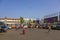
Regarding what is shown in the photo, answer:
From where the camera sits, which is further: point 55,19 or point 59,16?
point 55,19

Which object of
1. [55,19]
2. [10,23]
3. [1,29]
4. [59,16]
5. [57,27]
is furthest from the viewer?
[10,23]

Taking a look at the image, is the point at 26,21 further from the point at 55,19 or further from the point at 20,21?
the point at 55,19

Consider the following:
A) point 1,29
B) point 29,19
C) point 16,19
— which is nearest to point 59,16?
point 1,29

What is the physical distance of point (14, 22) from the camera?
449ft

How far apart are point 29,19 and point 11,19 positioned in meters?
13.4

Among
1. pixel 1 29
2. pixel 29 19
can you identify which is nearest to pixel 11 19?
pixel 29 19

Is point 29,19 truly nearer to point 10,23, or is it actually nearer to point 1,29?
point 10,23

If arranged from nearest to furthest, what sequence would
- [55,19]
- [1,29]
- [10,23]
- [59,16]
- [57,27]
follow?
1. [1,29]
2. [57,27]
3. [59,16]
4. [55,19]
5. [10,23]

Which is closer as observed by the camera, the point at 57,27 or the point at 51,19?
the point at 57,27

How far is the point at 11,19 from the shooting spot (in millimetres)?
138250

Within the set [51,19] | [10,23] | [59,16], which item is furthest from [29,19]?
[59,16]

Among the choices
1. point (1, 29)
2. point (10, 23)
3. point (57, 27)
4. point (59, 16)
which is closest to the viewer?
point (1, 29)

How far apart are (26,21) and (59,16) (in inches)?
2725

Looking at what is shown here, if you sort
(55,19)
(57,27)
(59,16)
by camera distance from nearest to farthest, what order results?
(57,27) < (59,16) < (55,19)
